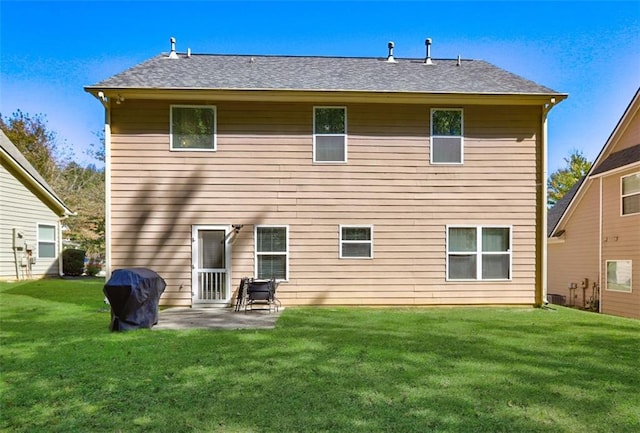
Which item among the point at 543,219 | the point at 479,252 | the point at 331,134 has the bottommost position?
the point at 479,252

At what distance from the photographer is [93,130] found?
24.3 metres

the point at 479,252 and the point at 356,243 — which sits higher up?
the point at 356,243

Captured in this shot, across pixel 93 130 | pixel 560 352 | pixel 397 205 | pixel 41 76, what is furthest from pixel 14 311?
pixel 93 130

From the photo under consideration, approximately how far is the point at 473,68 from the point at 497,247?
4883 millimetres

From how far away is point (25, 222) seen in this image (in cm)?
1411

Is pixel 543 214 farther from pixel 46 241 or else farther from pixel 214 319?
pixel 46 241

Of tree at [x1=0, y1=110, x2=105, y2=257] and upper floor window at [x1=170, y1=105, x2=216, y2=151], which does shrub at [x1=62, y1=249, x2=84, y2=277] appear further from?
upper floor window at [x1=170, y1=105, x2=216, y2=151]

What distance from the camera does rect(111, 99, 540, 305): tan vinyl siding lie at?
864 cm

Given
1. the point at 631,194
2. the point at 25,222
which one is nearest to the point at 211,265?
the point at 25,222

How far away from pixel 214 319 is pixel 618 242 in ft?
41.0

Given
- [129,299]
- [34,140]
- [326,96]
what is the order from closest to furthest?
[129,299] < [326,96] < [34,140]

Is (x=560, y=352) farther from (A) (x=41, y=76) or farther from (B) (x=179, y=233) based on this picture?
(A) (x=41, y=76)

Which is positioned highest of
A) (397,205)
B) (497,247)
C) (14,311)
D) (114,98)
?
(114,98)

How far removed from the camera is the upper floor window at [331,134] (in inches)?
350
